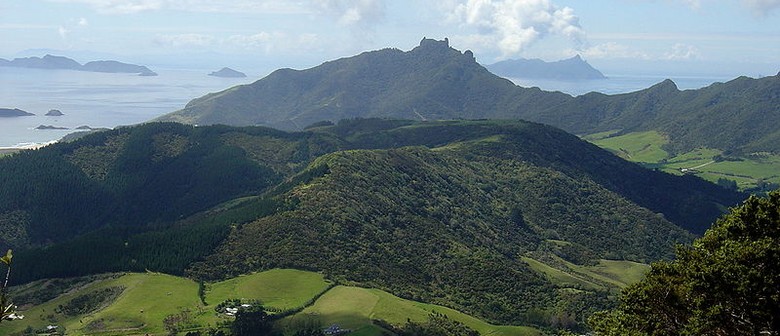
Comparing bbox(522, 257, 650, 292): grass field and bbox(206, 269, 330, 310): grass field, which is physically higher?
bbox(206, 269, 330, 310): grass field

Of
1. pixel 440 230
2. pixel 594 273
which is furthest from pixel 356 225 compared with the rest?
pixel 594 273

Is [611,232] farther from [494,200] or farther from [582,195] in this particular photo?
[494,200]

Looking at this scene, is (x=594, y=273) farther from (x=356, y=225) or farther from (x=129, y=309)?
(x=129, y=309)

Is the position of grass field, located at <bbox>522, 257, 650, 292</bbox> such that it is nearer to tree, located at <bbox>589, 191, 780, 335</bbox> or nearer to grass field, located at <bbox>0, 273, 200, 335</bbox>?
grass field, located at <bbox>0, 273, 200, 335</bbox>

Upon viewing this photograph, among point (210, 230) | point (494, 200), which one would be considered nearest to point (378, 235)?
point (210, 230)

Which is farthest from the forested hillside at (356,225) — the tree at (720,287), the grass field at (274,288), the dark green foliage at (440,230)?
the tree at (720,287)

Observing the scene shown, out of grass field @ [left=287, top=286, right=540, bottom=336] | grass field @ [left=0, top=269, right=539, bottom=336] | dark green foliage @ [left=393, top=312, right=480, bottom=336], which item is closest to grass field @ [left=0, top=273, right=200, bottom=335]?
grass field @ [left=0, top=269, right=539, bottom=336]

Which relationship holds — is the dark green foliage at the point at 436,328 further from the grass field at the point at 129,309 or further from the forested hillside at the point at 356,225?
the grass field at the point at 129,309
